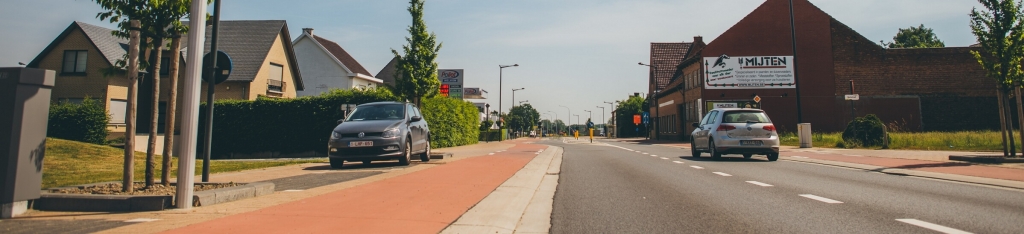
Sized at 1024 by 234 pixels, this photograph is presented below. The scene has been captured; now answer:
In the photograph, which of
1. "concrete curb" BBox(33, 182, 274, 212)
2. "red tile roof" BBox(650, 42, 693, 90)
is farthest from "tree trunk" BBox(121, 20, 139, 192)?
"red tile roof" BBox(650, 42, 693, 90)

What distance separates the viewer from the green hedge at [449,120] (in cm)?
2630

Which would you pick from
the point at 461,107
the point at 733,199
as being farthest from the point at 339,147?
the point at 461,107

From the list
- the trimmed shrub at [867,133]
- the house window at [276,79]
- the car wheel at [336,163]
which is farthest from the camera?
the house window at [276,79]

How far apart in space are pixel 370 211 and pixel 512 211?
1269 millimetres

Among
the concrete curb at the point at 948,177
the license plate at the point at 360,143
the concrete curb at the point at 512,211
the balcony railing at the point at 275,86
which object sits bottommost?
the concrete curb at the point at 512,211

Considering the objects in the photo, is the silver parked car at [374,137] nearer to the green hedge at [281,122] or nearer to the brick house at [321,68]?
the green hedge at [281,122]

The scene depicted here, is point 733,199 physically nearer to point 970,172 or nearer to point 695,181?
point 695,181

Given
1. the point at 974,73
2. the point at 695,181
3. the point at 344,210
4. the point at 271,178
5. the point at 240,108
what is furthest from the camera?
the point at 974,73

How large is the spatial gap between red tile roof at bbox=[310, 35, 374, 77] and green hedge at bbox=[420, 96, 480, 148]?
13134 millimetres

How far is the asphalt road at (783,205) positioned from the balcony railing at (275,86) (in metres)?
29.0

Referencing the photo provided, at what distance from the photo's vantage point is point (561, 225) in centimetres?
472

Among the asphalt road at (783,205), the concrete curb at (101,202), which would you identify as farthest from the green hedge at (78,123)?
the asphalt road at (783,205)

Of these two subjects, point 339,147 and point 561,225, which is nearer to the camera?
point 561,225

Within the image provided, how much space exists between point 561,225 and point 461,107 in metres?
28.9
